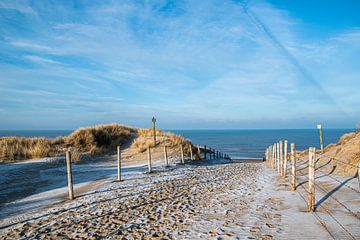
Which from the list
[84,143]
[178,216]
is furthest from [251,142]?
[178,216]

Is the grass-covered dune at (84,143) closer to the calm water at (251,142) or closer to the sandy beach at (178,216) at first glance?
the sandy beach at (178,216)

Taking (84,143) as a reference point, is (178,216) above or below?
below

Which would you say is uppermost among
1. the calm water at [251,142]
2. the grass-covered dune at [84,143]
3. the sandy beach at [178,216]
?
the grass-covered dune at [84,143]

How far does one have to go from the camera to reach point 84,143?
86.2ft

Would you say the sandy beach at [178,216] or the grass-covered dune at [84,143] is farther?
the grass-covered dune at [84,143]

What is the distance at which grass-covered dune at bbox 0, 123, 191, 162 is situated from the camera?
20.6m

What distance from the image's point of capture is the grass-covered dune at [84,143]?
20.6m

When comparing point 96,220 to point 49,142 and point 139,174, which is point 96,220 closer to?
point 139,174

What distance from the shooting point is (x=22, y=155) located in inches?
807

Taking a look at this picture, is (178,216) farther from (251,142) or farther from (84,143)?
(251,142)

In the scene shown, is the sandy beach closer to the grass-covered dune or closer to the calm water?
the grass-covered dune

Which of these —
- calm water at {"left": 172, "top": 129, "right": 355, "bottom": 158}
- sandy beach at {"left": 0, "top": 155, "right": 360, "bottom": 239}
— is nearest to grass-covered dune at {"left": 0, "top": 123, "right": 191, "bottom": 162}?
sandy beach at {"left": 0, "top": 155, "right": 360, "bottom": 239}

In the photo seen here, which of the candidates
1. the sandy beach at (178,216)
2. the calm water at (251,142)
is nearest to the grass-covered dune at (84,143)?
the sandy beach at (178,216)

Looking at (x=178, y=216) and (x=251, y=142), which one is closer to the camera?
(x=178, y=216)
